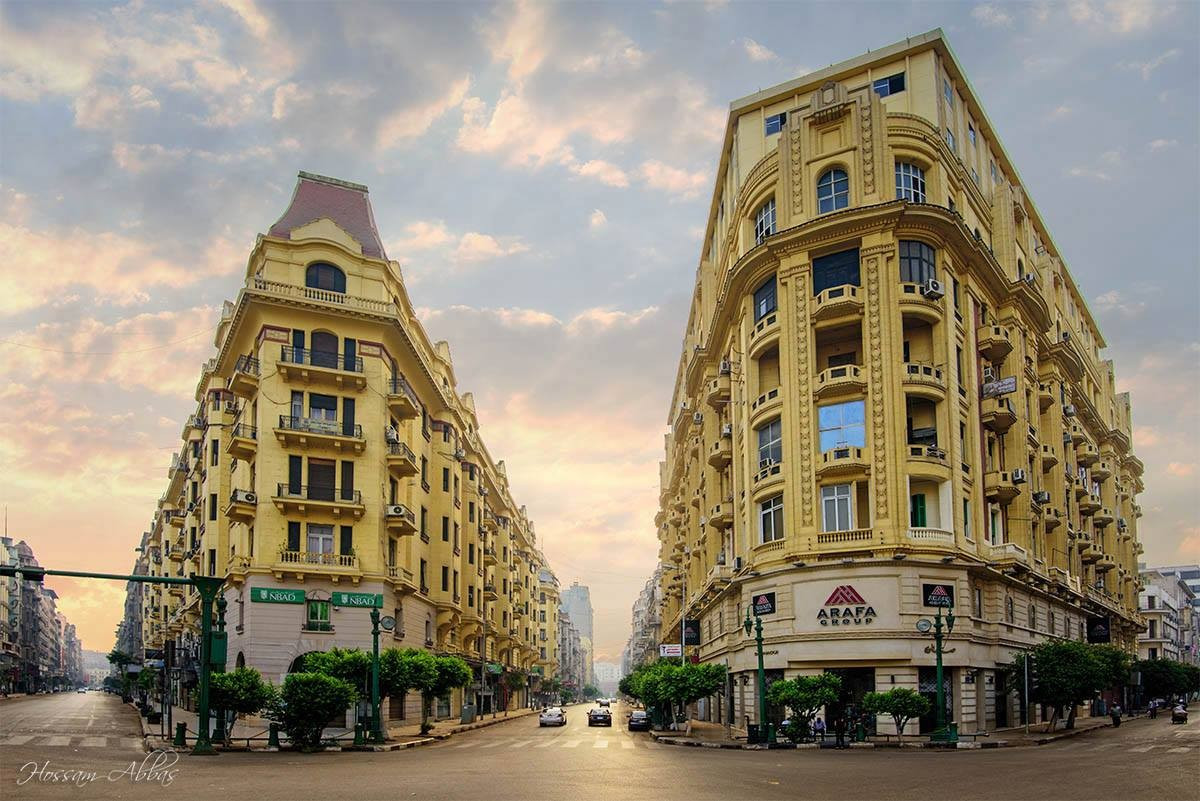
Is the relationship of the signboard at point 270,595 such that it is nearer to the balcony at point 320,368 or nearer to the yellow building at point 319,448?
the yellow building at point 319,448

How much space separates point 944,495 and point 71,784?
34.5 m

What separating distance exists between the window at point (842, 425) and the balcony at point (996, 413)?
772 centimetres

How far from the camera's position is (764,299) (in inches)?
1983

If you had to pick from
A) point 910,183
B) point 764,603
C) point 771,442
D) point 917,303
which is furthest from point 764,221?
point 764,603

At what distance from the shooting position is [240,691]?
1403 inches

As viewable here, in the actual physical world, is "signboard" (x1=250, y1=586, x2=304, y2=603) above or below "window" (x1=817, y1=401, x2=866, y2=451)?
below

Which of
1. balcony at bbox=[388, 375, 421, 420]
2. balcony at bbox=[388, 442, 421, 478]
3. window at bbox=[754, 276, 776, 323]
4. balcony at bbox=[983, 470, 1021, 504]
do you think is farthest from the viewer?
balcony at bbox=[388, 375, 421, 420]

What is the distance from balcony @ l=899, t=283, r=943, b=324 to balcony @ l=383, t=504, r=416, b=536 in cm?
2693

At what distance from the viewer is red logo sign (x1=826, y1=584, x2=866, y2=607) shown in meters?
43.0

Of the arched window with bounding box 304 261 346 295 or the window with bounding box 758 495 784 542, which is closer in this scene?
the window with bounding box 758 495 784 542

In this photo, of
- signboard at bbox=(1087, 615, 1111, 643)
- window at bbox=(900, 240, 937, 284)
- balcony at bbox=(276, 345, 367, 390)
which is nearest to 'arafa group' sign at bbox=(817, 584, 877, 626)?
window at bbox=(900, 240, 937, 284)

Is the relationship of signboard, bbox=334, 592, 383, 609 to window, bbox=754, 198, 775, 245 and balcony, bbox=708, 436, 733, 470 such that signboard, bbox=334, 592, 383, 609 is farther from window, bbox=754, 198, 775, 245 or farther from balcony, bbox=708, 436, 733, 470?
window, bbox=754, 198, 775, 245

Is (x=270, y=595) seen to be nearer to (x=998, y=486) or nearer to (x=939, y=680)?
(x=939, y=680)

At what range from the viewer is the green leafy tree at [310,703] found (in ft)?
115
